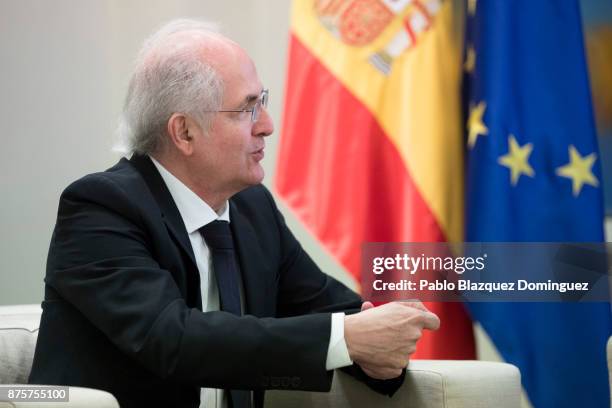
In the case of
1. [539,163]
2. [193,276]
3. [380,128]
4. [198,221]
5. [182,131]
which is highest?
[380,128]

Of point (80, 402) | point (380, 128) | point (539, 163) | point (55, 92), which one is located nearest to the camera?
point (80, 402)

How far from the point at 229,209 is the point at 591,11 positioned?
1827 mm

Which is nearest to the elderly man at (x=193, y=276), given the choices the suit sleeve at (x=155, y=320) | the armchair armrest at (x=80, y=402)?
the suit sleeve at (x=155, y=320)

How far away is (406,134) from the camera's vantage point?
2.87 m

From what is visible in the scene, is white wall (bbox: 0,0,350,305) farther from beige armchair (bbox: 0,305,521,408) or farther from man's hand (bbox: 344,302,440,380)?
man's hand (bbox: 344,302,440,380)

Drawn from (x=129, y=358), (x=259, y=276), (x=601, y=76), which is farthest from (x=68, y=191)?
(x=601, y=76)

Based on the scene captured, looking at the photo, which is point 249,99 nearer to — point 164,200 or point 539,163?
point 164,200

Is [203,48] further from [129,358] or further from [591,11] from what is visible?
[591,11]

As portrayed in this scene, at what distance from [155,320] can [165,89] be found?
0.60 metres

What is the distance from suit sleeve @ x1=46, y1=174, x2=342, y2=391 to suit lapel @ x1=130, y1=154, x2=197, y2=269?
0.31 feet

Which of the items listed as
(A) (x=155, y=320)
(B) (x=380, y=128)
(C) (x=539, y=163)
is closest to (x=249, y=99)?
(A) (x=155, y=320)

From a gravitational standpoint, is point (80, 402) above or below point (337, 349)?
below

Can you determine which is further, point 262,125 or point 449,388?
point 262,125

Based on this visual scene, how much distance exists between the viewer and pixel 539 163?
279 centimetres
